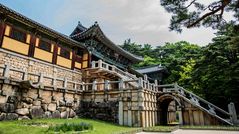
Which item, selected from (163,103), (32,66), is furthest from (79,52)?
(163,103)

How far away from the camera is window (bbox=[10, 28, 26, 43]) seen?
1462 cm

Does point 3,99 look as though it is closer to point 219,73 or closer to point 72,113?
point 72,113

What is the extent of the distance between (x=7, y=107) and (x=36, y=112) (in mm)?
1992

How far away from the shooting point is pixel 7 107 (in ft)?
35.2

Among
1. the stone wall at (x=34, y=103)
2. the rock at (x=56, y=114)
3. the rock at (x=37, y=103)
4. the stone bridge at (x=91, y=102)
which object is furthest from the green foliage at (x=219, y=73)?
the rock at (x=37, y=103)

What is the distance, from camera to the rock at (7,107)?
10.5 m

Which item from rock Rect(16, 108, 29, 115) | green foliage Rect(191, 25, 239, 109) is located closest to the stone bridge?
rock Rect(16, 108, 29, 115)

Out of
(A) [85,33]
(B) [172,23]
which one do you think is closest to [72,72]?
(A) [85,33]

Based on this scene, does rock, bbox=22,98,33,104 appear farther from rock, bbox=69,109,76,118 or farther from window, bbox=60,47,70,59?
window, bbox=60,47,70,59

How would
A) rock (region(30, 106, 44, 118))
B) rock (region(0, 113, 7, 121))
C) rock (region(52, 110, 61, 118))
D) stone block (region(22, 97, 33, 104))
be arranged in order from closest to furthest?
rock (region(0, 113, 7, 121)) < stone block (region(22, 97, 33, 104)) < rock (region(30, 106, 44, 118)) < rock (region(52, 110, 61, 118))

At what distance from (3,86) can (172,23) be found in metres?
9.87

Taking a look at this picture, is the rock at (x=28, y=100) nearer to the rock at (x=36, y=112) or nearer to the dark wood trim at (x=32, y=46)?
the rock at (x=36, y=112)

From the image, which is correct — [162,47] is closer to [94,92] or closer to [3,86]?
[94,92]

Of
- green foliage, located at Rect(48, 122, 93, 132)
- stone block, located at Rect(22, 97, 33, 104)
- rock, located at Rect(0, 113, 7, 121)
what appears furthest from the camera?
stone block, located at Rect(22, 97, 33, 104)
